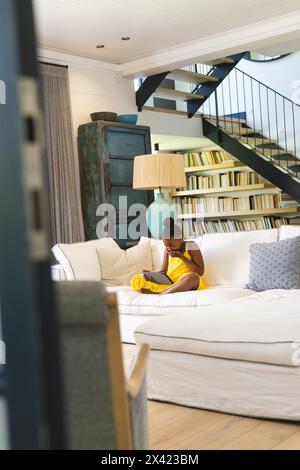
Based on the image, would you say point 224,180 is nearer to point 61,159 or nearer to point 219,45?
point 219,45

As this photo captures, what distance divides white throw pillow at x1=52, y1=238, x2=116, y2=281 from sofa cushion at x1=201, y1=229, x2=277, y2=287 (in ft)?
3.10

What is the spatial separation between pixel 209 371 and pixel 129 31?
4170mm

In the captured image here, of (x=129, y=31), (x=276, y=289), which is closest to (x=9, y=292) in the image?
(x=276, y=289)

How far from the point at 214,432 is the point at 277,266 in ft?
6.41

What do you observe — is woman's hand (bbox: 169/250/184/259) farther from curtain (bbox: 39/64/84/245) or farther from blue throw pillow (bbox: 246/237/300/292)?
curtain (bbox: 39/64/84/245)

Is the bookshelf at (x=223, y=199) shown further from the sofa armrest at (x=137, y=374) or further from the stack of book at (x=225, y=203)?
the sofa armrest at (x=137, y=374)

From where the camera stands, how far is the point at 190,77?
25.5 ft

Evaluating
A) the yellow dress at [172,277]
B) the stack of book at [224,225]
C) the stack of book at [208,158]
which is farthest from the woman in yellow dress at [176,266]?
the stack of book at [208,158]

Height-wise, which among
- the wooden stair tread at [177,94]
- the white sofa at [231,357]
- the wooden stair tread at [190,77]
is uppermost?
the wooden stair tread at [190,77]

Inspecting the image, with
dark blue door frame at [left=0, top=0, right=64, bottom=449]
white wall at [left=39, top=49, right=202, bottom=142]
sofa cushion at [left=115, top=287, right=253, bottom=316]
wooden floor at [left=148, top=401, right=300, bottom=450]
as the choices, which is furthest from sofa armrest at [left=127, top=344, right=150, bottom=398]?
white wall at [left=39, top=49, right=202, bottom=142]

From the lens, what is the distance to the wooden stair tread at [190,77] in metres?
7.52

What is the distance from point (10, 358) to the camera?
77 centimetres

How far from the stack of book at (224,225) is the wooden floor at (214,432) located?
5509mm

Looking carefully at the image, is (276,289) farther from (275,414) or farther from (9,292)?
(9,292)
